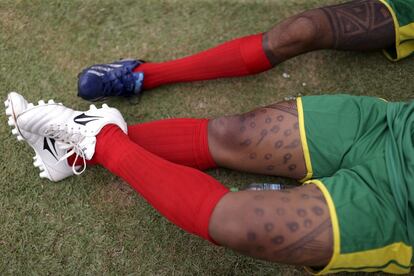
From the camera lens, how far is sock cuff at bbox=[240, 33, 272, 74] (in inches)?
57.3


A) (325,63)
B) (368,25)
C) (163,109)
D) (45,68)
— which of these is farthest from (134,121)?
(368,25)

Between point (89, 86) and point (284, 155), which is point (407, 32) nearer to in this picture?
point (284, 155)

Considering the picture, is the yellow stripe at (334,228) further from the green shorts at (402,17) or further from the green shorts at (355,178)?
the green shorts at (402,17)

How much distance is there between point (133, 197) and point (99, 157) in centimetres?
24

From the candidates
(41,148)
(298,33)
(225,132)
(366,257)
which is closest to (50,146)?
(41,148)

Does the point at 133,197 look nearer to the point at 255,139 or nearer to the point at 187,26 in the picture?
the point at 255,139

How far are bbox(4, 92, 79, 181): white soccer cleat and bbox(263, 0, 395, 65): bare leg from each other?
82 cm

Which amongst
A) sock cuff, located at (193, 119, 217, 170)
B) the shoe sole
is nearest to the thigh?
sock cuff, located at (193, 119, 217, 170)

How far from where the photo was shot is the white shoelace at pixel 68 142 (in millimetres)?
1329

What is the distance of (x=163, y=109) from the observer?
1598 millimetres

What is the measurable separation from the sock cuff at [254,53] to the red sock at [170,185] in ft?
1.75

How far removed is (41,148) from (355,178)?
3.33 ft

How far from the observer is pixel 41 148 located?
138cm

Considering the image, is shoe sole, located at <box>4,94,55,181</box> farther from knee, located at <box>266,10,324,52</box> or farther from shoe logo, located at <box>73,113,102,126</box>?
knee, located at <box>266,10,324,52</box>
